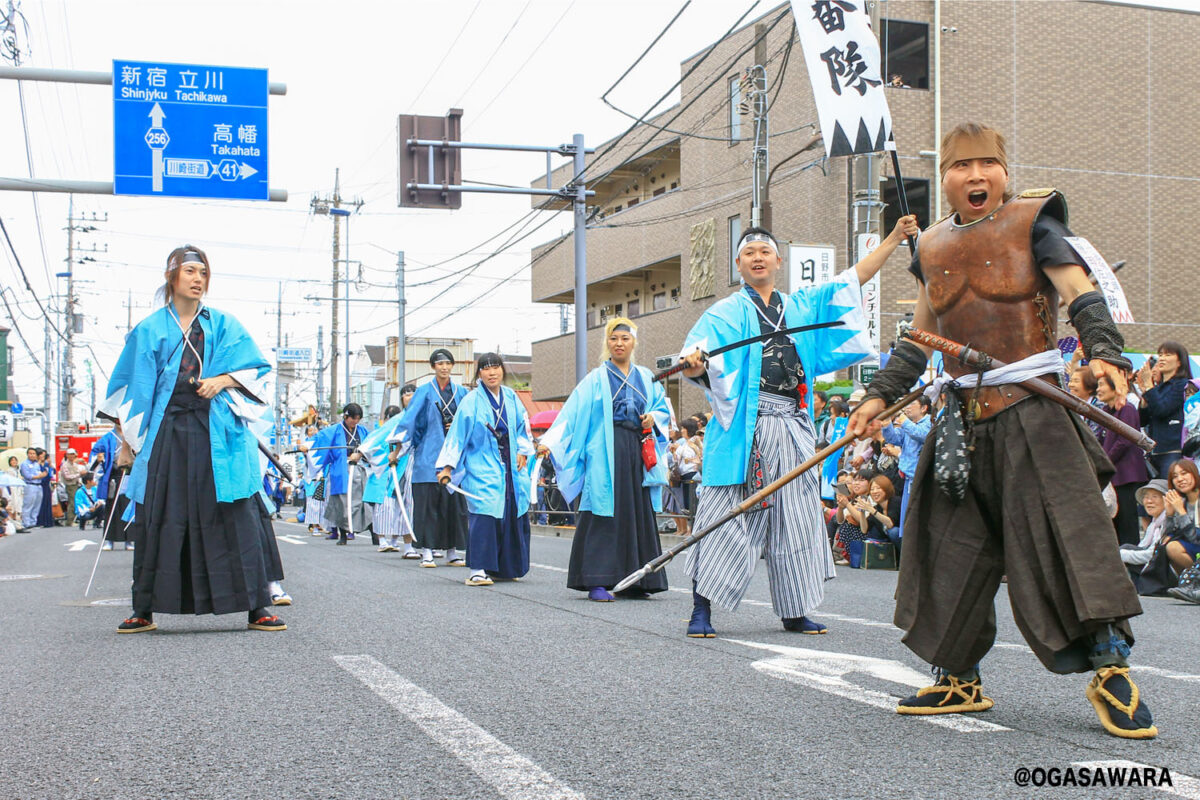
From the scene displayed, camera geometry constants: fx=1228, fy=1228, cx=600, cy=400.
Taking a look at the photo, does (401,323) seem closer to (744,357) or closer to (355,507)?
(355,507)

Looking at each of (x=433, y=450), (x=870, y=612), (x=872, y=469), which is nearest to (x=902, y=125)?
(x=872, y=469)

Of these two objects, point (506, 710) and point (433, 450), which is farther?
point (433, 450)

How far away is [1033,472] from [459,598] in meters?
5.08

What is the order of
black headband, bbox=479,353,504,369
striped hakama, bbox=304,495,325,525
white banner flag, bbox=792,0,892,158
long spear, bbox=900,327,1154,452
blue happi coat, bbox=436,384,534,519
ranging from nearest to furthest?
long spear, bbox=900,327,1154,452
white banner flag, bbox=792,0,892,158
blue happi coat, bbox=436,384,534,519
black headband, bbox=479,353,504,369
striped hakama, bbox=304,495,325,525

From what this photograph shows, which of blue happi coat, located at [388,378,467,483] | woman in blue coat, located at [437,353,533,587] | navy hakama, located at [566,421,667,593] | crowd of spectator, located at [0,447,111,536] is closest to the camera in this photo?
navy hakama, located at [566,421,667,593]

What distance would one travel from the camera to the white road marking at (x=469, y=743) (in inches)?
120

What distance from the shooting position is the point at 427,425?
41.6 feet

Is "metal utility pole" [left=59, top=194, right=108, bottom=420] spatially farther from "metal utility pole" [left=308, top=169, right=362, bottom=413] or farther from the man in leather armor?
the man in leather armor

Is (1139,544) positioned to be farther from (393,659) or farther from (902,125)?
(902,125)

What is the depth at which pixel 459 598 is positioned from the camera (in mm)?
8242

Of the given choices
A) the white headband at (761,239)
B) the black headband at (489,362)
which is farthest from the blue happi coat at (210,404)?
the black headband at (489,362)

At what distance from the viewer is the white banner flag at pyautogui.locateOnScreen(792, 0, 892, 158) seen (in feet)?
30.0

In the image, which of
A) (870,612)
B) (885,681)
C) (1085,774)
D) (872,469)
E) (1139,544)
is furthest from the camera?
(872,469)

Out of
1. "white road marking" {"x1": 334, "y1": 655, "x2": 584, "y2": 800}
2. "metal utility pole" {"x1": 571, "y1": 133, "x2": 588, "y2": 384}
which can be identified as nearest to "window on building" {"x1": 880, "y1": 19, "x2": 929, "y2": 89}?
"metal utility pole" {"x1": 571, "y1": 133, "x2": 588, "y2": 384}
